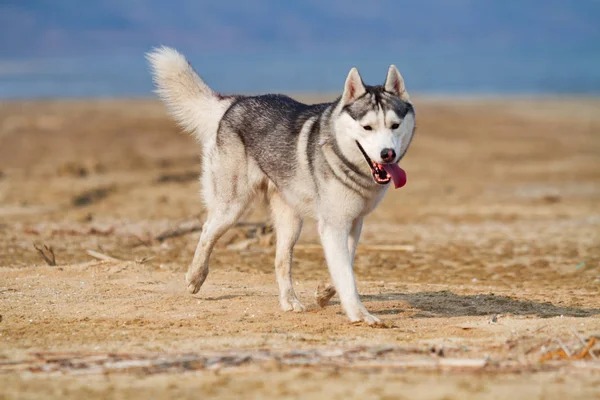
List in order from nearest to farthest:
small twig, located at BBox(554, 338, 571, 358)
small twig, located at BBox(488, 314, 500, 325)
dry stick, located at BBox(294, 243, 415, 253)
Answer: small twig, located at BBox(554, 338, 571, 358), small twig, located at BBox(488, 314, 500, 325), dry stick, located at BBox(294, 243, 415, 253)

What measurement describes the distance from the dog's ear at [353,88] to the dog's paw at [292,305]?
1.64 meters

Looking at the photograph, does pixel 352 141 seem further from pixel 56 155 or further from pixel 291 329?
pixel 56 155

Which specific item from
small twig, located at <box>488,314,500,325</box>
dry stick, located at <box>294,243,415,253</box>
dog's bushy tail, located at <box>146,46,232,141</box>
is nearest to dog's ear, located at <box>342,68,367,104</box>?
dog's bushy tail, located at <box>146,46,232,141</box>

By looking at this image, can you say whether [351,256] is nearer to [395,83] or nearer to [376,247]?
[395,83]

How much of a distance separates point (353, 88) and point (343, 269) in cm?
128

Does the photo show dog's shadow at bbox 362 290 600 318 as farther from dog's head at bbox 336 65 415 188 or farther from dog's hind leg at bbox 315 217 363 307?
dog's head at bbox 336 65 415 188

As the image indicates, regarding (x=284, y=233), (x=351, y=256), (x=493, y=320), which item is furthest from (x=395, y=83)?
(x=493, y=320)

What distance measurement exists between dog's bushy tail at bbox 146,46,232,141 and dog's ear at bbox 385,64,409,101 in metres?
1.70

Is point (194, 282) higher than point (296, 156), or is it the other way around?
point (296, 156)

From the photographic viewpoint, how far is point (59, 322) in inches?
250

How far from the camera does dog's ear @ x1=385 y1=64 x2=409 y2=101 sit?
648 cm

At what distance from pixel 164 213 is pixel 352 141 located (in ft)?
24.1

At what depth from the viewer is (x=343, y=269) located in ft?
20.9

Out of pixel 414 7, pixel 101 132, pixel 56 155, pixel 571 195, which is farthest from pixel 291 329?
pixel 414 7
